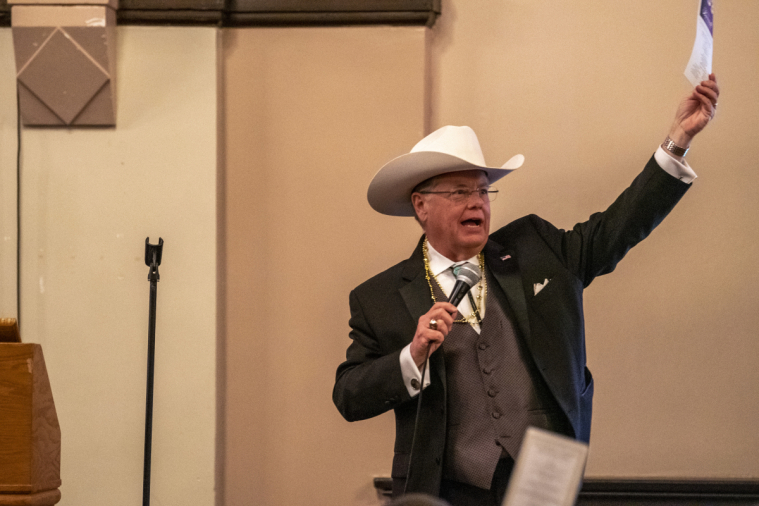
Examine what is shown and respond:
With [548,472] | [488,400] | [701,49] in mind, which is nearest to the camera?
[548,472]

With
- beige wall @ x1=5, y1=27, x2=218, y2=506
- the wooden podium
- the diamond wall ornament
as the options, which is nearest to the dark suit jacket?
the wooden podium

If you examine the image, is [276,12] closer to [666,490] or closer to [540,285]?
[540,285]

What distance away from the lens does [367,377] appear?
2.00 metres

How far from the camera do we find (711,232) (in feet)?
9.57

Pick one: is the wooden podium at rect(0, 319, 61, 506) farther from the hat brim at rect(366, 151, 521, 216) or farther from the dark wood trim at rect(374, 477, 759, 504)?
the dark wood trim at rect(374, 477, 759, 504)

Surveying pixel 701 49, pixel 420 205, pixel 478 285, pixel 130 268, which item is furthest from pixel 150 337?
pixel 701 49

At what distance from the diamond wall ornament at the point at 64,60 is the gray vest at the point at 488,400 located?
5.54 ft

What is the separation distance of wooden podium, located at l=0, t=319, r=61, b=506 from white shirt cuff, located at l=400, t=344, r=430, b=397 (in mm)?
846

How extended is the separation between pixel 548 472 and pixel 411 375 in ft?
3.61

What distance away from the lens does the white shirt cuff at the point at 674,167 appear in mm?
1911

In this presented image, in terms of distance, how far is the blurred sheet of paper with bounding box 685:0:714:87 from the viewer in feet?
5.91

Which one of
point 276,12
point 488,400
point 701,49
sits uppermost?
point 276,12

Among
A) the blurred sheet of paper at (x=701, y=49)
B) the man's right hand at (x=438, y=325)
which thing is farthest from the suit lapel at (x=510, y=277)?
the blurred sheet of paper at (x=701, y=49)

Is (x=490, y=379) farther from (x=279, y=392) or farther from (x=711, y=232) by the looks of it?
(x=711, y=232)
